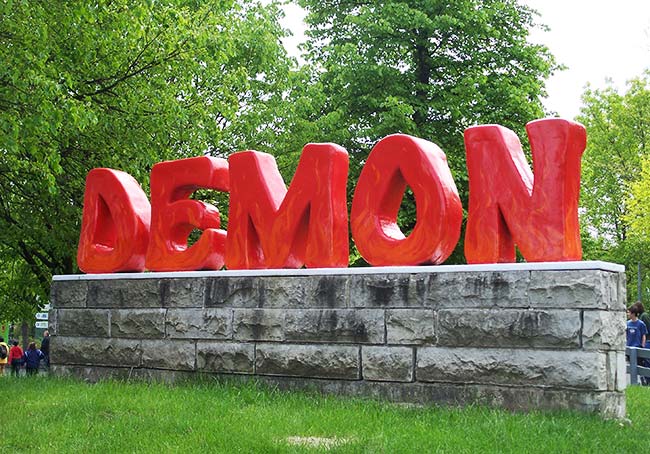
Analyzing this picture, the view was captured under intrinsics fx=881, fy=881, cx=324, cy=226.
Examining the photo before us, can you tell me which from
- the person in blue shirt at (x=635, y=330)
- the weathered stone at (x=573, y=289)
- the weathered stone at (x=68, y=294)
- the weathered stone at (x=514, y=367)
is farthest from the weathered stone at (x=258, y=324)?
the person in blue shirt at (x=635, y=330)

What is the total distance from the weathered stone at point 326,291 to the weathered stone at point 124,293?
7.67 ft

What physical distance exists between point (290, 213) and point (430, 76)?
53.1 ft

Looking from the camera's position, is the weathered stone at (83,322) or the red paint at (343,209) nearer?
the red paint at (343,209)

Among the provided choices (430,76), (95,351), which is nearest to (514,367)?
(95,351)

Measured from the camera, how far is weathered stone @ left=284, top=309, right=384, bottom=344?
368 inches

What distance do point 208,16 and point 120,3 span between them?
331 cm

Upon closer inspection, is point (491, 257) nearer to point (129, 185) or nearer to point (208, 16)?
point (129, 185)

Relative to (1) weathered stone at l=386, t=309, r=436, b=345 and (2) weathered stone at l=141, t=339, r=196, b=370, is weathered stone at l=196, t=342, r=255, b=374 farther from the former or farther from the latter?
(1) weathered stone at l=386, t=309, r=436, b=345

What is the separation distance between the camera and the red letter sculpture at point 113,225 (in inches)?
465

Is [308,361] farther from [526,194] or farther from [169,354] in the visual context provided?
[526,194]

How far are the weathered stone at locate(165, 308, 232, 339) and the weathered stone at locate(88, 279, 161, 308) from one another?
367 mm

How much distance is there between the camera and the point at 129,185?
39.9ft

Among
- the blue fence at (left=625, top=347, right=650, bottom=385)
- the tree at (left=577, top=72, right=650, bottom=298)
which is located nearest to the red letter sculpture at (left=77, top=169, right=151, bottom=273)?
the blue fence at (left=625, top=347, right=650, bottom=385)

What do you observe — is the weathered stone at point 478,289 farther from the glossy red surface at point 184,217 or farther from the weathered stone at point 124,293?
the weathered stone at point 124,293
